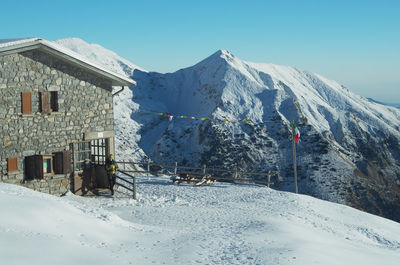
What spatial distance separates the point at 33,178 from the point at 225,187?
403 inches

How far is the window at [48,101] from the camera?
50.9 ft

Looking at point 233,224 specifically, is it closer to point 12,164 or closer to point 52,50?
point 12,164

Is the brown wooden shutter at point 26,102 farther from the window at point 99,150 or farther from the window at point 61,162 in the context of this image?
the window at point 99,150

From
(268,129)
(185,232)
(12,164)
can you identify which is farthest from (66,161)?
(268,129)

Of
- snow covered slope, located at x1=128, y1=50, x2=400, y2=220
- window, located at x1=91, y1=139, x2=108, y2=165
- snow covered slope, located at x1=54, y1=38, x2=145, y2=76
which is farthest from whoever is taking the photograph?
snow covered slope, located at x1=54, y1=38, x2=145, y2=76

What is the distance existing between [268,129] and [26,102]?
35.2m

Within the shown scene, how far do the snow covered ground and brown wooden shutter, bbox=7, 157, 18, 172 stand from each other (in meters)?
1.84

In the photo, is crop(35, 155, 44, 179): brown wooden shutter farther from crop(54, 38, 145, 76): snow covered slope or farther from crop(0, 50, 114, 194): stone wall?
crop(54, 38, 145, 76): snow covered slope

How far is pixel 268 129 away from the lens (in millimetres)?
47344

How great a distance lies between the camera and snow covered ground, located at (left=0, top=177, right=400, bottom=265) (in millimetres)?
8664

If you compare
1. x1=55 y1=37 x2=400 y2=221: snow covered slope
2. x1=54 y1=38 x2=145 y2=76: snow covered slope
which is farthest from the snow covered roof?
x1=54 y1=38 x2=145 y2=76: snow covered slope

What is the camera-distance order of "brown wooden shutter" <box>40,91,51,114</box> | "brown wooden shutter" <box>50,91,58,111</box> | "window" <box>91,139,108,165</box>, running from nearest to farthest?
"brown wooden shutter" <box>40,91,51,114</box> → "brown wooden shutter" <box>50,91,58,111</box> → "window" <box>91,139,108,165</box>

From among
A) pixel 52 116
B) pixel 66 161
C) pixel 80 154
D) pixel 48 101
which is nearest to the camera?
pixel 48 101

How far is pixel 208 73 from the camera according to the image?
6128 cm
